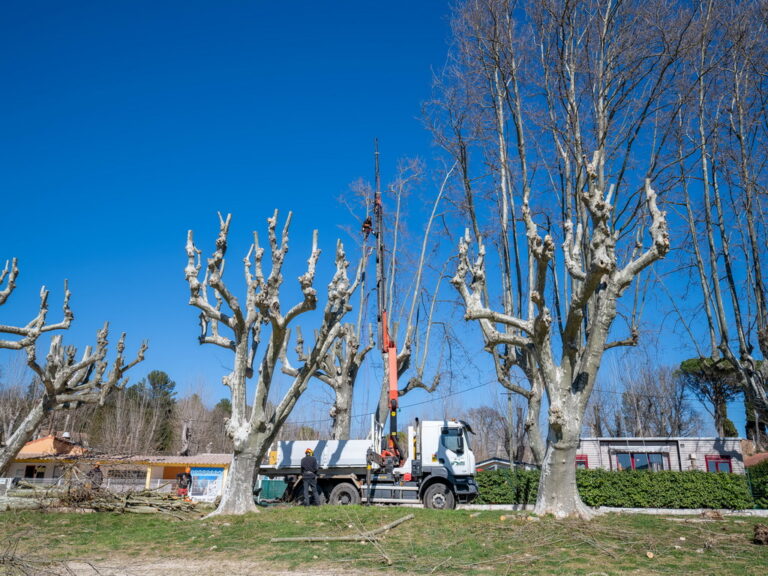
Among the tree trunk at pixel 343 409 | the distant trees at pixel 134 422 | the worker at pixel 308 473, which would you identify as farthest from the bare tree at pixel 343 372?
the distant trees at pixel 134 422

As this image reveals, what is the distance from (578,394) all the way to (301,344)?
12381mm

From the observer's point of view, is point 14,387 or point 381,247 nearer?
point 381,247

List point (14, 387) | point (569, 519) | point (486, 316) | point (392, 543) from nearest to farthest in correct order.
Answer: point (392, 543) < point (569, 519) < point (486, 316) < point (14, 387)

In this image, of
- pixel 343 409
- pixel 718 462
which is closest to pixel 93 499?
pixel 343 409

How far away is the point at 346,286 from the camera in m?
15.7

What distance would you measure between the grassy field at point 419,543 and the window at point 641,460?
58.3 feet

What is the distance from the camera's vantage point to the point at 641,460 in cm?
3016

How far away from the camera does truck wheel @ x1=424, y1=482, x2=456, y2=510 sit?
1672 centimetres

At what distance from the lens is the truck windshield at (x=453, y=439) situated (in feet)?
57.4

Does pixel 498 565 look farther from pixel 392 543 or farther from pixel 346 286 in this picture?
pixel 346 286

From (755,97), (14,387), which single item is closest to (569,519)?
(755,97)

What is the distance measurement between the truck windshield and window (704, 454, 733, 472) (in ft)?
60.3

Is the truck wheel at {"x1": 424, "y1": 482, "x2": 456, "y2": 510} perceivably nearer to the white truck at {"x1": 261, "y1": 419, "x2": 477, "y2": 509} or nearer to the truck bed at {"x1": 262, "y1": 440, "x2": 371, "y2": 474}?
the white truck at {"x1": 261, "y1": 419, "x2": 477, "y2": 509}

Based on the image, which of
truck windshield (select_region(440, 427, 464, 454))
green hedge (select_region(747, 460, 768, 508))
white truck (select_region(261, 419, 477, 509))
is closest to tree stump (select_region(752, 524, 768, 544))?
green hedge (select_region(747, 460, 768, 508))
